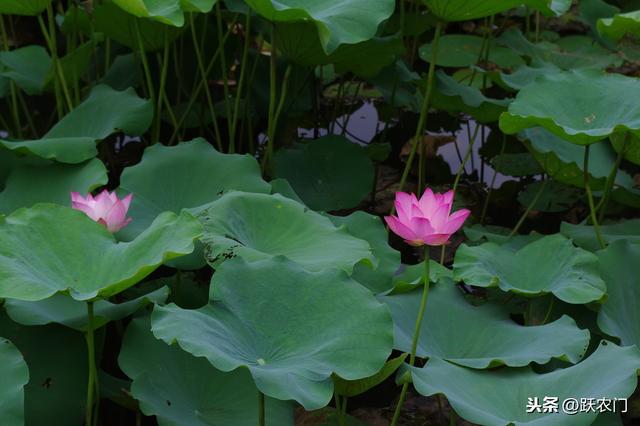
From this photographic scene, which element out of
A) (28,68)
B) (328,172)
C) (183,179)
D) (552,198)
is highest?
(183,179)

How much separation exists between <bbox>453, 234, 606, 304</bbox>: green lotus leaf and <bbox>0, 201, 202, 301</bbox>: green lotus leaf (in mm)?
475

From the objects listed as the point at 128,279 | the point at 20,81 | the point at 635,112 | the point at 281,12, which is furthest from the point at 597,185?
the point at 20,81

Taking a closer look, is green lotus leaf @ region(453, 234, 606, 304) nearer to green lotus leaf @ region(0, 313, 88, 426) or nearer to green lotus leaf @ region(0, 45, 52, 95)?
green lotus leaf @ region(0, 313, 88, 426)

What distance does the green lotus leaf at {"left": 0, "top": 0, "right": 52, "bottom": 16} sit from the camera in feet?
5.94

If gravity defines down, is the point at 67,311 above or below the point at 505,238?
above

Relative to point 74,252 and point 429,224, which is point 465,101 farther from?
point 74,252

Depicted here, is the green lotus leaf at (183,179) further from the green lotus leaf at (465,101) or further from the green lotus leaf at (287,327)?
the green lotus leaf at (465,101)

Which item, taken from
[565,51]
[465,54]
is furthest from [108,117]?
[565,51]

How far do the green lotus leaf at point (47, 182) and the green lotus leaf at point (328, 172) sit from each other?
0.52 m

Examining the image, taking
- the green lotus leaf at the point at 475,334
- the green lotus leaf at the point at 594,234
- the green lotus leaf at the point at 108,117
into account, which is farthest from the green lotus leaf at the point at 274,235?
the green lotus leaf at the point at 594,234

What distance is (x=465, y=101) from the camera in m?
2.07

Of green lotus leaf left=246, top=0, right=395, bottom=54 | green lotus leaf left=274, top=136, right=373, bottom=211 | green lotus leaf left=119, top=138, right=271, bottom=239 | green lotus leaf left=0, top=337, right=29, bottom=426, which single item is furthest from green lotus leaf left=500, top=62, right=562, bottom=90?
green lotus leaf left=0, top=337, right=29, bottom=426

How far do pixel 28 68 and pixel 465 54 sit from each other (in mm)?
1251

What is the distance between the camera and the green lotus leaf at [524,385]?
45.5 inches
